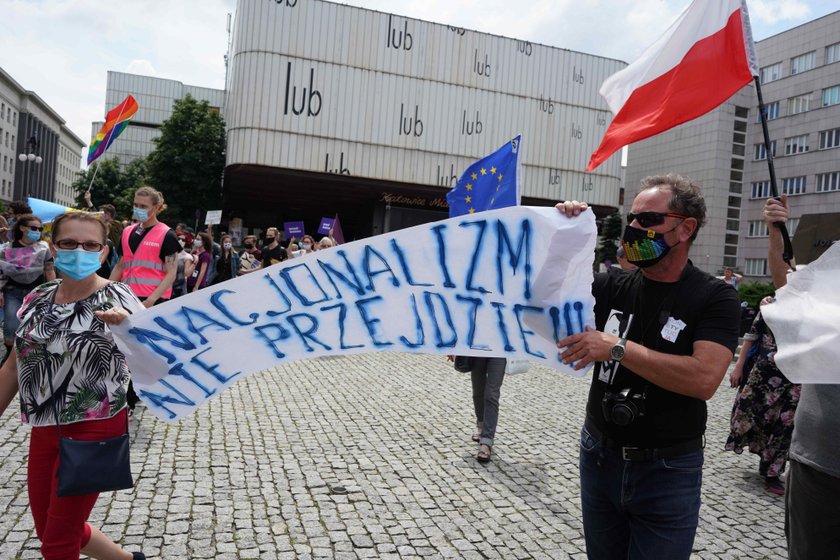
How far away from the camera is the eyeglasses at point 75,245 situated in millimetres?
2980

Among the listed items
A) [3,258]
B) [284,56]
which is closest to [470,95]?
[284,56]

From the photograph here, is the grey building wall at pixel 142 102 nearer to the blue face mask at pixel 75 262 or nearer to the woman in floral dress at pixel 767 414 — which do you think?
the woman in floral dress at pixel 767 414

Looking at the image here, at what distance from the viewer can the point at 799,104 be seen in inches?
2260

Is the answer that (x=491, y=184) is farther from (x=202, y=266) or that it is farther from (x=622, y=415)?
(x=202, y=266)

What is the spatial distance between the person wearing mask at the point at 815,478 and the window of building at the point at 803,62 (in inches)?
2507

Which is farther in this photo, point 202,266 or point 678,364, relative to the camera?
point 202,266

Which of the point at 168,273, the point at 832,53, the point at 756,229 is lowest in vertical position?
the point at 168,273

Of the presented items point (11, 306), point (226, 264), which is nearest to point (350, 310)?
point (11, 306)

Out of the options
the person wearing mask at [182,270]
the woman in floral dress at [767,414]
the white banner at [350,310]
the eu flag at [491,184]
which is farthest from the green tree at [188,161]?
the white banner at [350,310]

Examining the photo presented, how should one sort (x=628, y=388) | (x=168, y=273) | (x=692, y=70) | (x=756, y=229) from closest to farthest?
(x=628, y=388)
(x=692, y=70)
(x=168, y=273)
(x=756, y=229)

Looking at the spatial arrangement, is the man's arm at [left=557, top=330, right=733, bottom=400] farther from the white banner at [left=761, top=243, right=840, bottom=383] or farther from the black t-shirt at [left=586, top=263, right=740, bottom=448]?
the white banner at [left=761, top=243, right=840, bottom=383]

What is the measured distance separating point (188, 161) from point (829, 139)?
48.4 m

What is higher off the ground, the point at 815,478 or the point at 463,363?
the point at 815,478

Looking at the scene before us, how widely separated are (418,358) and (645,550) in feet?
33.1
